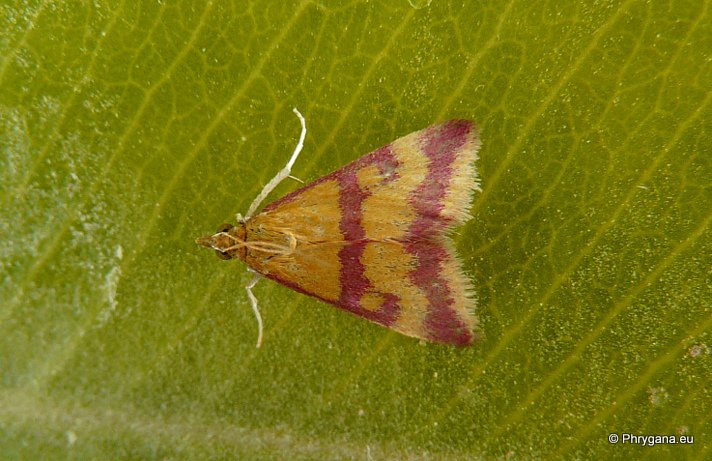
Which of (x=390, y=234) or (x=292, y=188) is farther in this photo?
(x=292, y=188)

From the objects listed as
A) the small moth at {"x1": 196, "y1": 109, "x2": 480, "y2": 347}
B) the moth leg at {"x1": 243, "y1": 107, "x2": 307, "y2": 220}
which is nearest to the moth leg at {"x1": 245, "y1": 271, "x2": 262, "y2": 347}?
the small moth at {"x1": 196, "y1": 109, "x2": 480, "y2": 347}

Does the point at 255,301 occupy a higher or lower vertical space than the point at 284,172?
lower

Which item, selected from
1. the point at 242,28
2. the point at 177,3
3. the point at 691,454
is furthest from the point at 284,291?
the point at 691,454

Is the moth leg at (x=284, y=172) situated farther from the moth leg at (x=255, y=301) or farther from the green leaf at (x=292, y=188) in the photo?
the moth leg at (x=255, y=301)

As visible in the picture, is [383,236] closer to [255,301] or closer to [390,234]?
[390,234]

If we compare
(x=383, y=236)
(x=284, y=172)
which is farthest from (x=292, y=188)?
(x=383, y=236)

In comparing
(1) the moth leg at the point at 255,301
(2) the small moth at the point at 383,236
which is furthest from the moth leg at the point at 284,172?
(1) the moth leg at the point at 255,301

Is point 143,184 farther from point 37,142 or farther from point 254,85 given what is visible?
point 254,85
